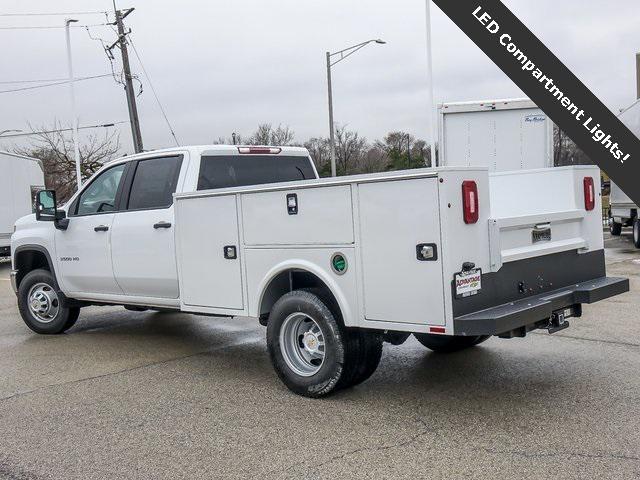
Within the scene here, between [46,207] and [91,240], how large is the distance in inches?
31.0

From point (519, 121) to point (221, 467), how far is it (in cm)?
1011

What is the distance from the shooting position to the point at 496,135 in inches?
505

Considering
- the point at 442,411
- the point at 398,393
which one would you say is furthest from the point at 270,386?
the point at 442,411

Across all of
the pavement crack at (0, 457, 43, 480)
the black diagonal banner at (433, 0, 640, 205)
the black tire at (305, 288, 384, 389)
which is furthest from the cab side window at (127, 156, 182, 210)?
the black diagonal banner at (433, 0, 640, 205)

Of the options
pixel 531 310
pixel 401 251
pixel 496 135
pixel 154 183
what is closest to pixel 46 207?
pixel 154 183

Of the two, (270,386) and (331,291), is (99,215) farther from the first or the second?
(331,291)

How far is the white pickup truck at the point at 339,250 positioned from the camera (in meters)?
4.61

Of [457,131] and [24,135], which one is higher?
[24,135]

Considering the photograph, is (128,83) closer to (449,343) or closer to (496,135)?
(496,135)

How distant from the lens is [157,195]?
7.05 meters

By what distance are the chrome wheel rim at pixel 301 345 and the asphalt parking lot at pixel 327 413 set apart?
0.28 m

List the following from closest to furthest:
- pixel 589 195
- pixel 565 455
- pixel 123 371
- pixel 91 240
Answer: pixel 565 455 < pixel 589 195 < pixel 123 371 < pixel 91 240

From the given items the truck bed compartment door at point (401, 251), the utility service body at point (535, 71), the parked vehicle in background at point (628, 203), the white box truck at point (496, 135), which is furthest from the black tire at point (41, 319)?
the parked vehicle in background at point (628, 203)

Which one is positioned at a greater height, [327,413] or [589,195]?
[589,195]
